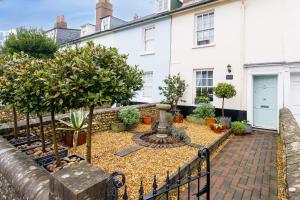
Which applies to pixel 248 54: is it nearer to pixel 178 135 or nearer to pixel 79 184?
pixel 178 135

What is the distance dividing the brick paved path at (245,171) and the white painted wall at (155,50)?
6740 millimetres

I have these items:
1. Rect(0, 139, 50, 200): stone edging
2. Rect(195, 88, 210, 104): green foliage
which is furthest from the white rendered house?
Rect(0, 139, 50, 200): stone edging

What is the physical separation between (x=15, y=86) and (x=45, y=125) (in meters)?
2.49

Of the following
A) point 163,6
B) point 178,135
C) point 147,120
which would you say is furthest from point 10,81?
point 163,6

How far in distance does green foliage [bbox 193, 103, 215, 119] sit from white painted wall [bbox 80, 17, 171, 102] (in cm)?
316

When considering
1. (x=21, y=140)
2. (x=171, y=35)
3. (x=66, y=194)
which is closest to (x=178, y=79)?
(x=171, y=35)

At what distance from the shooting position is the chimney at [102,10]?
1941cm

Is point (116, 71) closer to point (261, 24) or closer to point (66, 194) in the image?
point (66, 194)

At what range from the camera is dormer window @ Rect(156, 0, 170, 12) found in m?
13.3

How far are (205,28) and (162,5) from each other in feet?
13.9

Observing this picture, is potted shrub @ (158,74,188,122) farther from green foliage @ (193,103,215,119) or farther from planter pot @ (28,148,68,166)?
planter pot @ (28,148,68,166)

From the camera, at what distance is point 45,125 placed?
6.02 metres

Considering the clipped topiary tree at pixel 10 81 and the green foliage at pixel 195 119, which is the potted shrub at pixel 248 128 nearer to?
the green foliage at pixel 195 119

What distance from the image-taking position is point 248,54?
9484 mm
